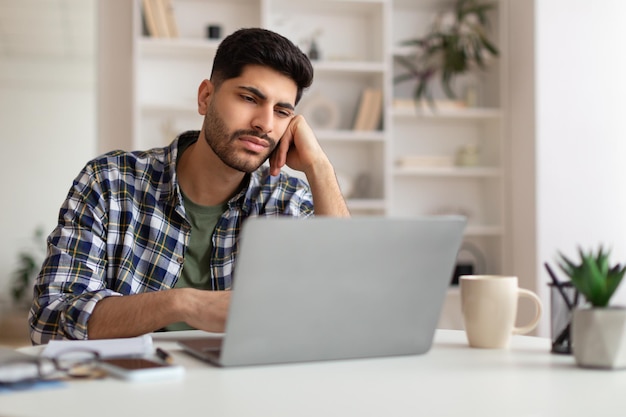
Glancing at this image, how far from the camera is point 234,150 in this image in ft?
5.82

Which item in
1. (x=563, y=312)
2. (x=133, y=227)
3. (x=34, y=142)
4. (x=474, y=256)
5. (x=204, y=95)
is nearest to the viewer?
(x=563, y=312)

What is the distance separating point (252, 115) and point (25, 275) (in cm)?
653

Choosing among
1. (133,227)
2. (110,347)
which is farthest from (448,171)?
(110,347)

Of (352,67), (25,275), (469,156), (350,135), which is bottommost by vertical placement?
(25,275)

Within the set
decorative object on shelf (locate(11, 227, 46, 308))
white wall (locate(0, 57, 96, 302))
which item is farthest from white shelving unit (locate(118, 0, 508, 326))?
white wall (locate(0, 57, 96, 302))

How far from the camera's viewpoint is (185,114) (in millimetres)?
3877

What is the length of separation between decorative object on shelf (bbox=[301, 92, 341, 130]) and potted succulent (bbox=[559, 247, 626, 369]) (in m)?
2.95

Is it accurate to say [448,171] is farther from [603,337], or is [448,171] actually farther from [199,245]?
[603,337]

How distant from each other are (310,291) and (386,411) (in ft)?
0.74

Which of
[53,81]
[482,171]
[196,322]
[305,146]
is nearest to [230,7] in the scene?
[482,171]

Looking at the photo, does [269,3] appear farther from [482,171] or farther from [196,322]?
[196,322]

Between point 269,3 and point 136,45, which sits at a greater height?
point 269,3

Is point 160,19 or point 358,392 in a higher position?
point 160,19

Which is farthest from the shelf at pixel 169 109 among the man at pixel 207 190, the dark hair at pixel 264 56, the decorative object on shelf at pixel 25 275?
the decorative object on shelf at pixel 25 275
